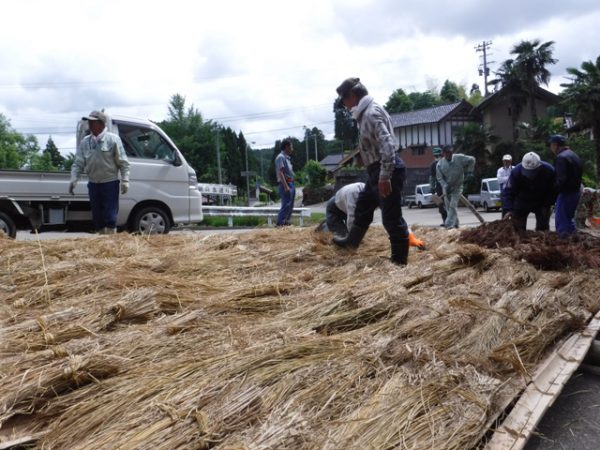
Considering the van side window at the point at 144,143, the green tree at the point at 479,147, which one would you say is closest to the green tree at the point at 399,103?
the green tree at the point at 479,147

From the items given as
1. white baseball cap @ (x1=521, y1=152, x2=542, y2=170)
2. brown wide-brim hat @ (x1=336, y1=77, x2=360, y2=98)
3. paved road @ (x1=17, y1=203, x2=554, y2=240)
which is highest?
brown wide-brim hat @ (x1=336, y1=77, x2=360, y2=98)

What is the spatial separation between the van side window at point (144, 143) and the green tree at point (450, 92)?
271ft

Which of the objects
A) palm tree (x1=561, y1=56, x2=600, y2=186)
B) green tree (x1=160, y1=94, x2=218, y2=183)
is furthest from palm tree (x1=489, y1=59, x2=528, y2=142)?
green tree (x1=160, y1=94, x2=218, y2=183)

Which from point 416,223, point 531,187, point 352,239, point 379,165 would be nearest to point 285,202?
point 416,223

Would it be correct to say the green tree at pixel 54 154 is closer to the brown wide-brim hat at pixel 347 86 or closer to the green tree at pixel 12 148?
the green tree at pixel 12 148

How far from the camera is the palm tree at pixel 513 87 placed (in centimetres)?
4453

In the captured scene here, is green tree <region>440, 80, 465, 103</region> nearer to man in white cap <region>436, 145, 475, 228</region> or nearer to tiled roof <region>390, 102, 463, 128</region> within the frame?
tiled roof <region>390, 102, 463, 128</region>

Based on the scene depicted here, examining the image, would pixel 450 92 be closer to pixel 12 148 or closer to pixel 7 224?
pixel 12 148

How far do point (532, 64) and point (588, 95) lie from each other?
1113 centimetres

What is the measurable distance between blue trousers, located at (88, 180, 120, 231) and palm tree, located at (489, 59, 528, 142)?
42609 mm

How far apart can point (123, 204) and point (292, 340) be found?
7.40m

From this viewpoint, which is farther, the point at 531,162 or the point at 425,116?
the point at 425,116

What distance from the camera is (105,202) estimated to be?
23.8ft

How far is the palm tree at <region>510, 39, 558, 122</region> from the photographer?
141 feet
